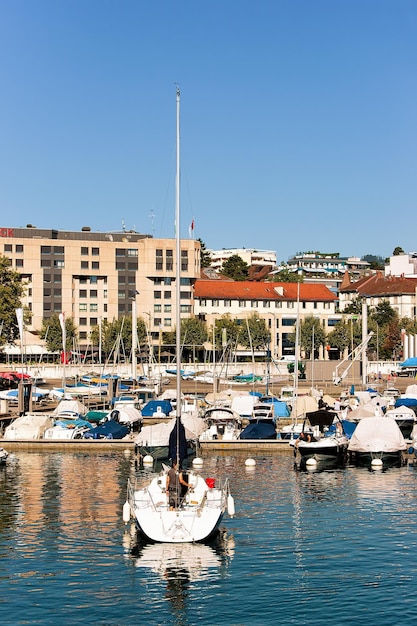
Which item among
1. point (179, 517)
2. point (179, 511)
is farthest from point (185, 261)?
point (179, 517)

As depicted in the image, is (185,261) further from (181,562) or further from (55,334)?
(181,562)

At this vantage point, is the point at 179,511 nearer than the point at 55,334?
Yes

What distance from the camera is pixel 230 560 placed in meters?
36.7

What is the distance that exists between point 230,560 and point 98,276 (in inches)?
5701

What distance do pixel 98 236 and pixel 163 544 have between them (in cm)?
15052

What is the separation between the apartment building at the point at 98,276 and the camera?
6949 inches

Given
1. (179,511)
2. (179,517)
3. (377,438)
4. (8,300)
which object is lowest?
(179,517)

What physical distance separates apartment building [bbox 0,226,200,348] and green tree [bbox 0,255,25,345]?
56.7m

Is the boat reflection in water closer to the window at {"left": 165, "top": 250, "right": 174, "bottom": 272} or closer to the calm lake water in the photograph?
the calm lake water

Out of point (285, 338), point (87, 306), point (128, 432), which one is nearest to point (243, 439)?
point (128, 432)

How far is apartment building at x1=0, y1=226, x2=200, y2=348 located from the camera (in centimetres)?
17650

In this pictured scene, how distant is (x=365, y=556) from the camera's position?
37.9 m

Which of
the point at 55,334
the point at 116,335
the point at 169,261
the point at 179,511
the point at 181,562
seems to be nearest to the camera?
the point at 181,562

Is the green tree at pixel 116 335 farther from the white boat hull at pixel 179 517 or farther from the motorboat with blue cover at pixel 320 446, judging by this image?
the white boat hull at pixel 179 517
